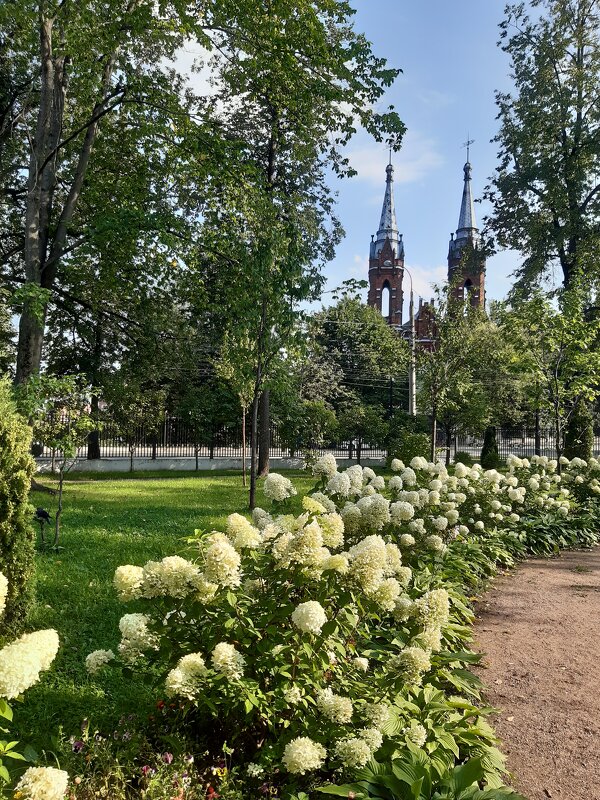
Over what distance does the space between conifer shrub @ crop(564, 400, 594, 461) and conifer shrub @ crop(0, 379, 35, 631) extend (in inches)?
600

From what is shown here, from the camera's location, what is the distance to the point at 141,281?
13141 mm

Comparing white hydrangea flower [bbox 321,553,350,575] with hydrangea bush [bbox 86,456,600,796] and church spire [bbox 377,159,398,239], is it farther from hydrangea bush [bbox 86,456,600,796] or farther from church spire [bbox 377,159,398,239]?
church spire [bbox 377,159,398,239]

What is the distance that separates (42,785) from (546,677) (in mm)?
3795

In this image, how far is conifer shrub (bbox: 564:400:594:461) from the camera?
15.8 m

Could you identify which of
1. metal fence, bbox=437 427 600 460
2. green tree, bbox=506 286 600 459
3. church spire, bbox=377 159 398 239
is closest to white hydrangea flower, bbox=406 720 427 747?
green tree, bbox=506 286 600 459

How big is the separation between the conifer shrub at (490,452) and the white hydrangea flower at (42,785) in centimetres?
2188

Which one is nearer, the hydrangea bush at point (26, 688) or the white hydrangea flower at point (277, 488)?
the hydrangea bush at point (26, 688)

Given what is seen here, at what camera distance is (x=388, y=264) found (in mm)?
64250

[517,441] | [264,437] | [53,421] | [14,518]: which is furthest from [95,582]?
[517,441]

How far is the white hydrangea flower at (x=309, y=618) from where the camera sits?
7.14 ft

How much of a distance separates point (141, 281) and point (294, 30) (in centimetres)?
623

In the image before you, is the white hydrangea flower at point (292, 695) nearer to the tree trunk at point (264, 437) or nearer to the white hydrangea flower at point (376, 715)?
the white hydrangea flower at point (376, 715)

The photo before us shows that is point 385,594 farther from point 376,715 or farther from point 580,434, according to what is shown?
point 580,434

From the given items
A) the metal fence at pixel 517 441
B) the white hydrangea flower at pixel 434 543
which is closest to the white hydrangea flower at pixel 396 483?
the white hydrangea flower at pixel 434 543
